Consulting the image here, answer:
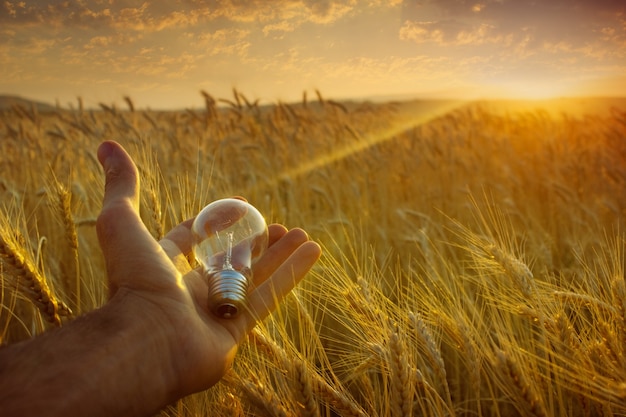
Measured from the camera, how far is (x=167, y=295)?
153 cm

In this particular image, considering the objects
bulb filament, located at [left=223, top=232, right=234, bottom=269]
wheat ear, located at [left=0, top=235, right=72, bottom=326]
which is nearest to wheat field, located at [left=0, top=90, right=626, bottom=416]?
wheat ear, located at [left=0, top=235, right=72, bottom=326]

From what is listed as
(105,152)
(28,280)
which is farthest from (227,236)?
(28,280)

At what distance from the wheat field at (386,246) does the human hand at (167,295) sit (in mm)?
92

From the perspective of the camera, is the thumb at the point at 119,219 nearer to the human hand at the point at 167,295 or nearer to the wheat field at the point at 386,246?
the human hand at the point at 167,295

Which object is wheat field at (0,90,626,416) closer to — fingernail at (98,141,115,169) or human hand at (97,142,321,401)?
human hand at (97,142,321,401)

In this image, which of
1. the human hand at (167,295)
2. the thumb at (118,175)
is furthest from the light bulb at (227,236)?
the thumb at (118,175)

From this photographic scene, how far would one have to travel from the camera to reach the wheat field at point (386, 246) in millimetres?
1489

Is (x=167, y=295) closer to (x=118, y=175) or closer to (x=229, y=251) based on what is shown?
(x=229, y=251)

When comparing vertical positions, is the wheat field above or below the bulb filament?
below

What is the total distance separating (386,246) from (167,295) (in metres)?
2.07

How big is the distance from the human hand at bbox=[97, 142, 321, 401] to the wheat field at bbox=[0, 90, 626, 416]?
9 cm

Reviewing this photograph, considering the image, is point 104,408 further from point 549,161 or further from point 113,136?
point 549,161

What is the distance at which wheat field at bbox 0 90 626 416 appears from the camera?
58.6 inches

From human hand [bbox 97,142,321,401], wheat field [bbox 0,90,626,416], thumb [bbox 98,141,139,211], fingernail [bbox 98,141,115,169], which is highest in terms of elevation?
fingernail [bbox 98,141,115,169]
